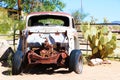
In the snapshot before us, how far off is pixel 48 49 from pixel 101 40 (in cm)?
323

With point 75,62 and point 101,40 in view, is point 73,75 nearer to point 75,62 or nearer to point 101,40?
point 75,62

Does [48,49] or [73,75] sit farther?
[48,49]

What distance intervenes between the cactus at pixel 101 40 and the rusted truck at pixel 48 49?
190cm

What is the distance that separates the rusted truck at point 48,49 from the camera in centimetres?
1143

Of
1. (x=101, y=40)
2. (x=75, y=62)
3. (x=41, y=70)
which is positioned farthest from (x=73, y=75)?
(x=101, y=40)

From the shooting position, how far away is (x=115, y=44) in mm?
14320

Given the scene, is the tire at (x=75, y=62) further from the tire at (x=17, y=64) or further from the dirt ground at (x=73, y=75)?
the tire at (x=17, y=64)

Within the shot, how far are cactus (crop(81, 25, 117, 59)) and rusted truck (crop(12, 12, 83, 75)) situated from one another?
1.90m

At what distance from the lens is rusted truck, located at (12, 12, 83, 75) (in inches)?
450

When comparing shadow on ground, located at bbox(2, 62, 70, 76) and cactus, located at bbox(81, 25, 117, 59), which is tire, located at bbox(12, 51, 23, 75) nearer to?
shadow on ground, located at bbox(2, 62, 70, 76)

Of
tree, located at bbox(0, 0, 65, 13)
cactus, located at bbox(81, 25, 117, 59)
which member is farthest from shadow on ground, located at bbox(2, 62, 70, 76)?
tree, located at bbox(0, 0, 65, 13)

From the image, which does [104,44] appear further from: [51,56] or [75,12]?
[75,12]

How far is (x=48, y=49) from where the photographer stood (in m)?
11.6

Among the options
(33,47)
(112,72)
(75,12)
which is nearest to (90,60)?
(112,72)
